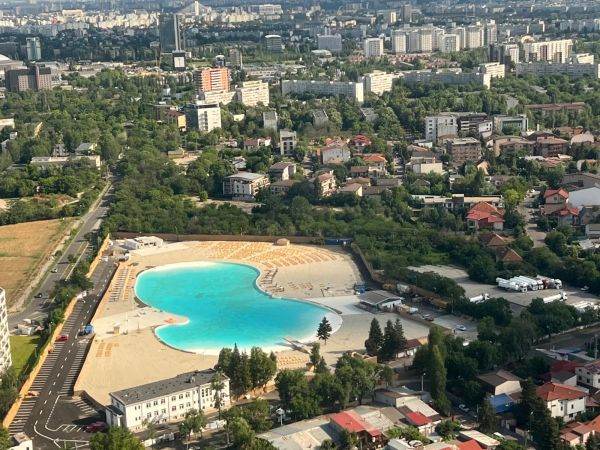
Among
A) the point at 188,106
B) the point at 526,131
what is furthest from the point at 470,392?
the point at 188,106

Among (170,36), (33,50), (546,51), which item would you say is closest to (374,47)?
(546,51)

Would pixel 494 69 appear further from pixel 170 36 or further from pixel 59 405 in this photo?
pixel 59 405

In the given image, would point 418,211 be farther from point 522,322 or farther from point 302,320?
point 522,322

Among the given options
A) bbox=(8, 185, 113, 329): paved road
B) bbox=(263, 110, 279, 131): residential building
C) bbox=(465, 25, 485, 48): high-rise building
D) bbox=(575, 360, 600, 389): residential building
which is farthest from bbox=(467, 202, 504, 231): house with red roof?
bbox=(465, 25, 485, 48): high-rise building

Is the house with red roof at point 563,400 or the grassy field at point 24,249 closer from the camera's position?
the house with red roof at point 563,400

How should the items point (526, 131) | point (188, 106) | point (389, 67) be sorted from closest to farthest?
point (526, 131)
point (188, 106)
point (389, 67)

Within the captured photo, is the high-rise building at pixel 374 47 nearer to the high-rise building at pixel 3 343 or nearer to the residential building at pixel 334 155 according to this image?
the residential building at pixel 334 155

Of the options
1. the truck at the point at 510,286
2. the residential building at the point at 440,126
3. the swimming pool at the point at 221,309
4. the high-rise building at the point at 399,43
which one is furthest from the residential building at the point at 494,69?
the truck at the point at 510,286

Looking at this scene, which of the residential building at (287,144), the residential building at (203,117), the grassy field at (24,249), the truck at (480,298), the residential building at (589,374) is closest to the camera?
the residential building at (589,374)
